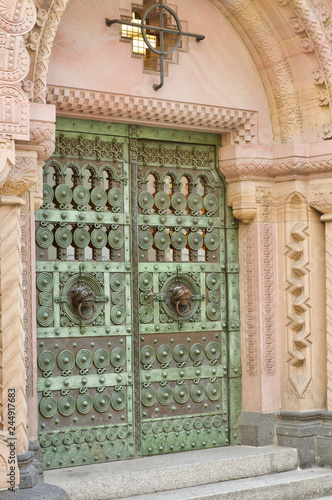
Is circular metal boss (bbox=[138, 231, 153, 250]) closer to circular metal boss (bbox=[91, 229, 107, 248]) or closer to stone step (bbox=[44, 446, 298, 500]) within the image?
circular metal boss (bbox=[91, 229, 107, 248])

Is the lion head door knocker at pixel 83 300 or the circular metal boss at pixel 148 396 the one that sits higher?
the lion head door knocker at pixel 83 300

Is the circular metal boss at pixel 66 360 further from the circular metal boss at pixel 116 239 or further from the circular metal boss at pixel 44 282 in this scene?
the circular metal boss at pixel 116 239

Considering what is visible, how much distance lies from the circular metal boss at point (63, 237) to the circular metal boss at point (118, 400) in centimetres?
99

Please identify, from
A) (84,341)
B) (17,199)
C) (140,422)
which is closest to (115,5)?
(17,199)

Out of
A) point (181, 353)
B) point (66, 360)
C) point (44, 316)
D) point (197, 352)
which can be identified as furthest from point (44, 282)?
point (197, 352)

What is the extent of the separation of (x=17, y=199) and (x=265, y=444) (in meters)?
2.63

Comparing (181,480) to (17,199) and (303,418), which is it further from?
(17,199)

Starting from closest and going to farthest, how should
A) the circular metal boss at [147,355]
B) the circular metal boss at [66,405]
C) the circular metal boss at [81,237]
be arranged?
the circular metal boss at [66,405] → the circular metal boss at [81,237] → the circular metal boss at [147,355]

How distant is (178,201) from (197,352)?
1.02m

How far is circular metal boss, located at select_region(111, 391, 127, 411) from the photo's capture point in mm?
5723

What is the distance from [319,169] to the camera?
6.14 m

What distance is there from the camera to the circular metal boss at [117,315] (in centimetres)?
575

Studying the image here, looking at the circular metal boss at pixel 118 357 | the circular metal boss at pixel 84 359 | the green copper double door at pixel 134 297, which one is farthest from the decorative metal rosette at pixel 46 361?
the circular metal boss at pixel 118 357

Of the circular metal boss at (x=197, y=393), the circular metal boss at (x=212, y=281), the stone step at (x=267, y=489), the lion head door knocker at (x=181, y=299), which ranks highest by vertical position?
the circular metal boss at (x=212, y=281)
